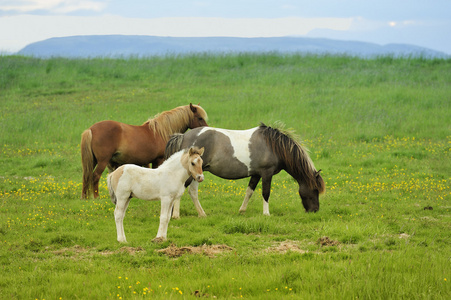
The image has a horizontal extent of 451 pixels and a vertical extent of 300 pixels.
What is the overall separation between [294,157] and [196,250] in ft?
11.4

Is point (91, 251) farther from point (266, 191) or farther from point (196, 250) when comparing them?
point (266, 191)

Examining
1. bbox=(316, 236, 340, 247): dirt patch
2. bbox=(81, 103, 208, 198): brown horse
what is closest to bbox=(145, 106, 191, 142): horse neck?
bbox=(81, 103, 208, 198): brown horse

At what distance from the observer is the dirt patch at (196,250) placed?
668cm

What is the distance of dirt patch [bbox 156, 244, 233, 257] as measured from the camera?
6.68 metres

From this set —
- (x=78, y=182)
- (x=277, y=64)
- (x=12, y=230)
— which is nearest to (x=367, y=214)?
(x=12, y=230)

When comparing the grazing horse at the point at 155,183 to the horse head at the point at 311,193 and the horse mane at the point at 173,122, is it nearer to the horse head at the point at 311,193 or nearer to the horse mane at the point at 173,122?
the horse head at the point at 311,193

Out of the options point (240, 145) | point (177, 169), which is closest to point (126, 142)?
point (240, 145)

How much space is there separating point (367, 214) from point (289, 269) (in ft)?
13.3

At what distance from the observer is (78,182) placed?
42.0 ft

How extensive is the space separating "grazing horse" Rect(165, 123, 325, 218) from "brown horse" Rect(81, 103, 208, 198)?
165 cm

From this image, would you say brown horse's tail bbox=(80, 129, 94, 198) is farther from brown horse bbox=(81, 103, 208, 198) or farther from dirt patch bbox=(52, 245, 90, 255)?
dirt patch bbox=(52, 245, 90, 255)

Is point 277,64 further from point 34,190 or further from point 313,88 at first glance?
point 34,190

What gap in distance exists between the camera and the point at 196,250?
688 centimetres

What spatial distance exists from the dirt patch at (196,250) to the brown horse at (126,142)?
4300 millimetres
